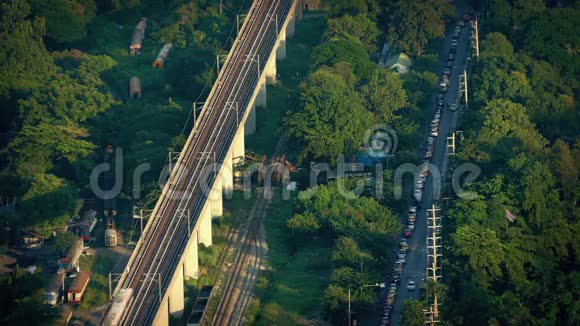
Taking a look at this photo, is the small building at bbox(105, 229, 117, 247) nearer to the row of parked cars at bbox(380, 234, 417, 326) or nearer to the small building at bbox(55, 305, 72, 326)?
the small building at bbox(55, 305, 72, 326)

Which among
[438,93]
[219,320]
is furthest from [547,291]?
[438,93]

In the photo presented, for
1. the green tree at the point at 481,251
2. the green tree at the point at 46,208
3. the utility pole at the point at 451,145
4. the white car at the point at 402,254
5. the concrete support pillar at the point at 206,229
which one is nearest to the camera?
the green tree at the point at 481,251

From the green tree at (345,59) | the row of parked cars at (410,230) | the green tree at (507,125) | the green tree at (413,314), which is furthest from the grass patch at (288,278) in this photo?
the green tree at (345,59)

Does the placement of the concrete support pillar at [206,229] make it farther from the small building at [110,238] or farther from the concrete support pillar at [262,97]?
the concrete support pillar at [262,97]

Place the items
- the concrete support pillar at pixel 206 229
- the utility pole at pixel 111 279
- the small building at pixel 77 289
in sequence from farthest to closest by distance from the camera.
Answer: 1. the concrete support pillar at pixel 206 229
2. the small building at pixel 77 289
3. the utility pole at pixel 111 279

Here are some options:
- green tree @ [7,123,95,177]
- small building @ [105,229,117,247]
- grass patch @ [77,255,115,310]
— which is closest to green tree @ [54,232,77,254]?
grass patch @ [77,255,115,310]

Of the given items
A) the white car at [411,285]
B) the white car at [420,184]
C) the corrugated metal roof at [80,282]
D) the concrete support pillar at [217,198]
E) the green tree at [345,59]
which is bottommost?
the corrugated metal roof at [80,282]

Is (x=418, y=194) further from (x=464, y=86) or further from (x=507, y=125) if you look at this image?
(x=464, y=86)
